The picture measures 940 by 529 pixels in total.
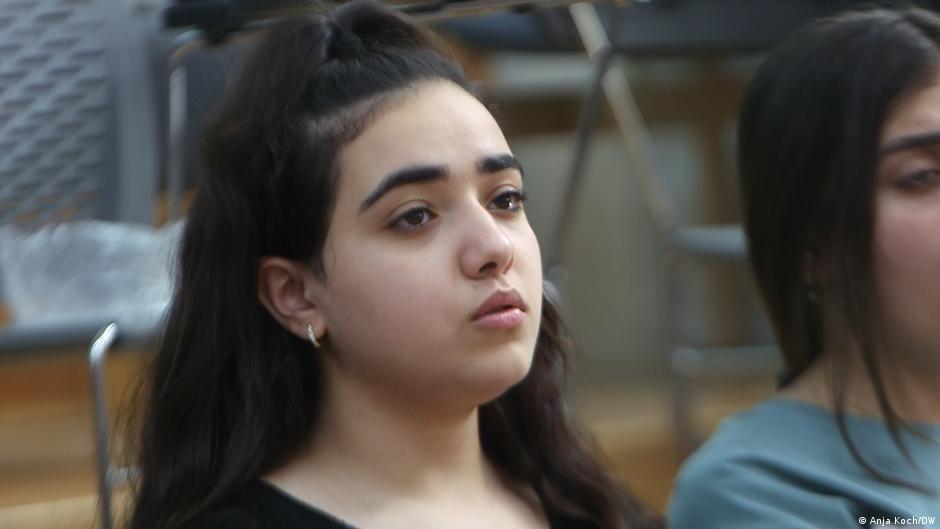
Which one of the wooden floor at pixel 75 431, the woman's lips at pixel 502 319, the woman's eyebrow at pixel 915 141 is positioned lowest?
the wooden floor at pixel 75 431

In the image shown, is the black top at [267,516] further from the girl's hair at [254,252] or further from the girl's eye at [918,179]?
the girl's eye at [918,179]

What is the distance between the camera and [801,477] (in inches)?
47.5

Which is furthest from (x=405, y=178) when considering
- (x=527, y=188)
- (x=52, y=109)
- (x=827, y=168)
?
(x=527, y=188)

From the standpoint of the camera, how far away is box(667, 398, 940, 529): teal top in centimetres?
119

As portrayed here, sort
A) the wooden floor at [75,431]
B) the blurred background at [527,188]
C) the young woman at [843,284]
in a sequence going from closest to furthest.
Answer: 1. the young woman at [843,284]
2. the blurred background at [527,188]
3. the wooden floor at [75,431]

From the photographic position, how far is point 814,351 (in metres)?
1.31

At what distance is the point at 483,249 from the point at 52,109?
701 mm

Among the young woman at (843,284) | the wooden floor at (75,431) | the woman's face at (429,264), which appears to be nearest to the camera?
the woman's face at (429,264)

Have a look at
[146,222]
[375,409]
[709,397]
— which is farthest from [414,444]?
[709,397]

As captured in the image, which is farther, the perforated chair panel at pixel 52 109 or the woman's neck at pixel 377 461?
the perforated chair panel at pixel 52 109

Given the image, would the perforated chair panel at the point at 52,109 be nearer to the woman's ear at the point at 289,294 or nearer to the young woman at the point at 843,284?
the woman's ear at the point at 289,294

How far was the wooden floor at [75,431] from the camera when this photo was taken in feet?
6.89

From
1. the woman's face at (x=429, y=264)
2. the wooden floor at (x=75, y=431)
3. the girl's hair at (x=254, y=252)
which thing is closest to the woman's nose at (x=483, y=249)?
the woman's face at (x=429, y=264)

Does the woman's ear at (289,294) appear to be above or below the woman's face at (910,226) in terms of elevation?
above
